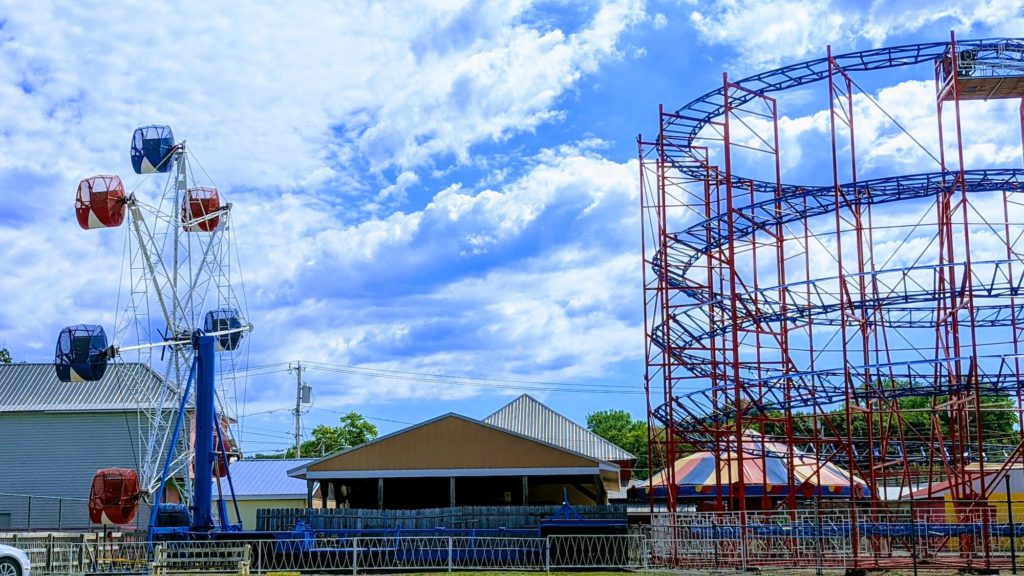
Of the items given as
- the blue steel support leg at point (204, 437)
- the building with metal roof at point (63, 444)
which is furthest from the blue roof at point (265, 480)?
the blue steel support leg at point (204, 437)

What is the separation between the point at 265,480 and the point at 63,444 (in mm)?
9610

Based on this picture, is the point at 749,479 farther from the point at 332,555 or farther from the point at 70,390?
the point at 70,390

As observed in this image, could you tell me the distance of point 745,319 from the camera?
3169cm

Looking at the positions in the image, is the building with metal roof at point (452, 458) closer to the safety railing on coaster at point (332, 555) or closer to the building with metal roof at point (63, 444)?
the safety railing on coaster at point (332, 555)

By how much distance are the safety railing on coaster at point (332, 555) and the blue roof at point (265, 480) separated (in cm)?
1769

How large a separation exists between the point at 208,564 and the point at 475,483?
18744mm

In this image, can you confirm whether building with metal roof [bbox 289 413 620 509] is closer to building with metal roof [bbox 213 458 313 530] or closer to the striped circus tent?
the striped circus tent

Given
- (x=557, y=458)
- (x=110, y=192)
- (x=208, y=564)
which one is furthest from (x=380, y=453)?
(x=110, y=192)

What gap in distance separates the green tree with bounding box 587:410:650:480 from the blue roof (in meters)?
35.9

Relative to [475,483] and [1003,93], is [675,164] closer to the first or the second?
[1003,93]

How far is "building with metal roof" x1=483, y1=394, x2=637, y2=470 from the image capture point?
56312 mm

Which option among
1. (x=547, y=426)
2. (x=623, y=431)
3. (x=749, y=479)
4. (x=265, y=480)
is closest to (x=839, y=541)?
(x=749, y=479)

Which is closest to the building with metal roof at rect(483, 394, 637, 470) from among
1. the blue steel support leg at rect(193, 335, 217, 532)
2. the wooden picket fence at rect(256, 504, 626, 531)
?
the wooden picket fence at rect(256, 504, 626, 531)

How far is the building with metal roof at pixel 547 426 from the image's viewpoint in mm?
56312
